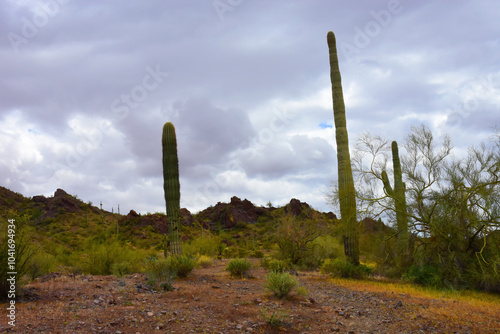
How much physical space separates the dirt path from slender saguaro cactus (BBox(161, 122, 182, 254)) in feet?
16.4

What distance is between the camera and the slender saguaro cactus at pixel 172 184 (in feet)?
48.9

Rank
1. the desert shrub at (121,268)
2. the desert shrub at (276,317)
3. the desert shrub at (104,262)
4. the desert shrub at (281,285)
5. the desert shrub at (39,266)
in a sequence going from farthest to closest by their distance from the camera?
the desert shrub at (104,262) < the desert shrub at (121,268) < the desert shrub at (39,266) < the desert shrub at (281,285) < the desert shrub at (276,317)

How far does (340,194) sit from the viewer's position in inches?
599

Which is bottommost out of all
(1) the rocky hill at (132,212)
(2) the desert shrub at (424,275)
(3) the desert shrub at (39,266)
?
(2) the desert shrub at (424,275)

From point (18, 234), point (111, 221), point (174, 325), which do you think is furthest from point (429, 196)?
point (111, 221)

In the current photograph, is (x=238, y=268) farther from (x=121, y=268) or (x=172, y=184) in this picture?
(x=172, y=184)

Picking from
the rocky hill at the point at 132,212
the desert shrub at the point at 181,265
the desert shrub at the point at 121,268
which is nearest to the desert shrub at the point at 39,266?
the desert shrub at the point at 121,268

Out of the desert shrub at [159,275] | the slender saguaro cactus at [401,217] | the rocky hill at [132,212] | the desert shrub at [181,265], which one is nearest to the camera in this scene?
the desert shrub at [159,275]

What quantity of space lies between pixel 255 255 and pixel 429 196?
47.2 ft

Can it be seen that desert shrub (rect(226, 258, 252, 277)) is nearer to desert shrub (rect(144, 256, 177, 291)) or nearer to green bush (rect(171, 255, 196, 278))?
green bush (rect(171, 255, 196, 278))

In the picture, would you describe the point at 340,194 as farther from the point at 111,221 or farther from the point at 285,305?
the point at 111,221

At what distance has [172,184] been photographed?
600 inches

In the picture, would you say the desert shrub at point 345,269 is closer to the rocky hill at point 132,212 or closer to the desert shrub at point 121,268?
the desert shrub at point 121,268

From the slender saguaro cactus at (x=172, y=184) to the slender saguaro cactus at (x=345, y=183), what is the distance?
6.80 metres
